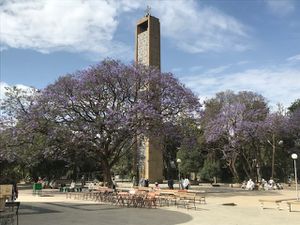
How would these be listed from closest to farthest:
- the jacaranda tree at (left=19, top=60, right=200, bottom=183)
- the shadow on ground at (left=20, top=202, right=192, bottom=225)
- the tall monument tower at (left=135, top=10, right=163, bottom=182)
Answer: the shadow on ground at (left=20, top=202, right=192, bottom=225)
the jacaranda tree at (left=19, top=60, right=200, bottom=183)
the tall monument tower at (left=135, top=10, right=163, bottom=182)

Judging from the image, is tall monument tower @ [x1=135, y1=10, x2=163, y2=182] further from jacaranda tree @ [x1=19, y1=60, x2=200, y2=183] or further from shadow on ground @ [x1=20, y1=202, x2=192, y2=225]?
shadow on ground @ [x1=20, y1=202, x2=192, y2=225]

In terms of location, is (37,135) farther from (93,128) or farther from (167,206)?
(167,206)

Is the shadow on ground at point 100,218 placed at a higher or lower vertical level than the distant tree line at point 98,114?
lower

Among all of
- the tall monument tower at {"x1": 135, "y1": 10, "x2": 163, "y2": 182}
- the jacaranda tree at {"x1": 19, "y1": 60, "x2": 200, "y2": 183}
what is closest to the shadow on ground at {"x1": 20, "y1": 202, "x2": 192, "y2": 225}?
the jacaranda tree at {"x1": 19, "y1": 60, "x2": 200, "y2": 183}

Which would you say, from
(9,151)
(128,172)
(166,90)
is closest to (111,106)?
(166,90)

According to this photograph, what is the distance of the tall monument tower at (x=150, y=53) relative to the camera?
44250 millimetres

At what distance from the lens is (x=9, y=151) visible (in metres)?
32.2

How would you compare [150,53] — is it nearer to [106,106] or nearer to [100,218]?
[106,106]

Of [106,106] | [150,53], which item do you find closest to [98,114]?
[106,106]

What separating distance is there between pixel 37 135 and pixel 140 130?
773cm

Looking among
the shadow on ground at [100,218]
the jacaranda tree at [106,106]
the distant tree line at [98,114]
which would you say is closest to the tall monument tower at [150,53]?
the distant tree line at [98,114]

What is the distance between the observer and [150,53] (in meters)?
44.8

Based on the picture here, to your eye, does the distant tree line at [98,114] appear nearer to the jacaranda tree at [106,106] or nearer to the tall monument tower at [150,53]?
the jacaranda tree at [106,106]

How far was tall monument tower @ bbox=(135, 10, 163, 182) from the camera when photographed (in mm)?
44250
